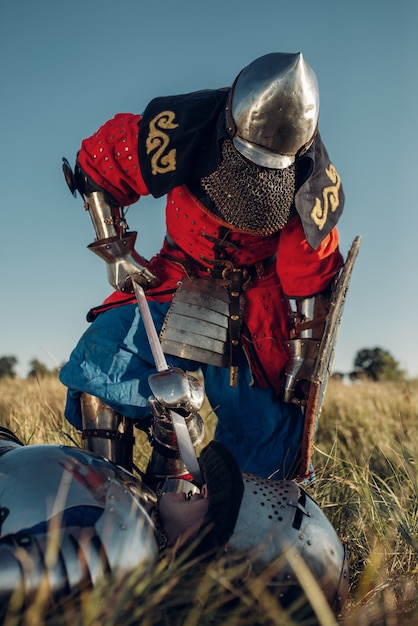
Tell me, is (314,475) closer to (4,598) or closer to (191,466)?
(191,466)

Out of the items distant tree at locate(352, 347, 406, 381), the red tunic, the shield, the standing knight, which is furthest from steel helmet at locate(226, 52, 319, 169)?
distant tree at locate(352, 347, 406, 381)

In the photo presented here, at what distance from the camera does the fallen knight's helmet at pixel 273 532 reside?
5.70 feet

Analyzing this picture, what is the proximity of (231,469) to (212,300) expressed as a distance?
4.26 ft

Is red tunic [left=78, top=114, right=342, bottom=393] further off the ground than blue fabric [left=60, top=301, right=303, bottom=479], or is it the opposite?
red tunic [left=78, top=114, right=342, bottom=393]

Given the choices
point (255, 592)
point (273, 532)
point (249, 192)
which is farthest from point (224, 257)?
point (255, 592)

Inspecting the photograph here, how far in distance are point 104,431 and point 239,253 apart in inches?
39.6

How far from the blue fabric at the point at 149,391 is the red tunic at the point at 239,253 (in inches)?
4.7

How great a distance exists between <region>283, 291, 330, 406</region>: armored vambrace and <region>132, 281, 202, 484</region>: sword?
61 cm

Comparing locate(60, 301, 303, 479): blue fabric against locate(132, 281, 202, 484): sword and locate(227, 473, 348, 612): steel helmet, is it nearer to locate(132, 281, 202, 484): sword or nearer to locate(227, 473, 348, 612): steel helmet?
locate(132, 281, 202, 484): sword

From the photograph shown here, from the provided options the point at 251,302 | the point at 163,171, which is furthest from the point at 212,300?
the point at 163,171

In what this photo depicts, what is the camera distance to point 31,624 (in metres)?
1.37

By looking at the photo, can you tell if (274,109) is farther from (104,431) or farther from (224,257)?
(104,431)

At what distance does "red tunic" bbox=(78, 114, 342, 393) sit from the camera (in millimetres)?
2855

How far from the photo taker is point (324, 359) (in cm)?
274
